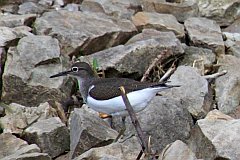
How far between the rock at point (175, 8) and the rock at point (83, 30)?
3.26ft

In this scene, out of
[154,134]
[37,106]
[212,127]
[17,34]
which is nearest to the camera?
[212,127]

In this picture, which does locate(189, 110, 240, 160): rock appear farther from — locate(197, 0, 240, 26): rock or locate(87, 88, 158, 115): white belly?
locate(197, 0, 240, 26): rock

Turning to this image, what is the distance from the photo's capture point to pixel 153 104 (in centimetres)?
729

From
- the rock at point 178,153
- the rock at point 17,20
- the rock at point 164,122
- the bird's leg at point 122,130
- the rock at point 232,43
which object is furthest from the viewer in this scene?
the rock at point 232,43

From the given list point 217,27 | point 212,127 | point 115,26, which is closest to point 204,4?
point 217,27

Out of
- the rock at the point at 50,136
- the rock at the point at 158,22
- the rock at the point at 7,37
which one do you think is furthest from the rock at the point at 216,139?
the rock at the point at 158,22

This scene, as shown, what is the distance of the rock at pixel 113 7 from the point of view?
33.2 ft

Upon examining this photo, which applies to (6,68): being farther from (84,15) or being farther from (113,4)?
(113,4)

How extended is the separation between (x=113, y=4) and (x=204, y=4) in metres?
1.50

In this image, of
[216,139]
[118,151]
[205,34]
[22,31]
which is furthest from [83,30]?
[216,139]

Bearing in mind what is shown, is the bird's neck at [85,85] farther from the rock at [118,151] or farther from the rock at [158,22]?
the rock at [158,22]

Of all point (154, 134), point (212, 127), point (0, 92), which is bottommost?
point (0, 92)

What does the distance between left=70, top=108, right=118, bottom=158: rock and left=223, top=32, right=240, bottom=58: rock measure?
9.79 ft

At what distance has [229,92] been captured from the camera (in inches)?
321
